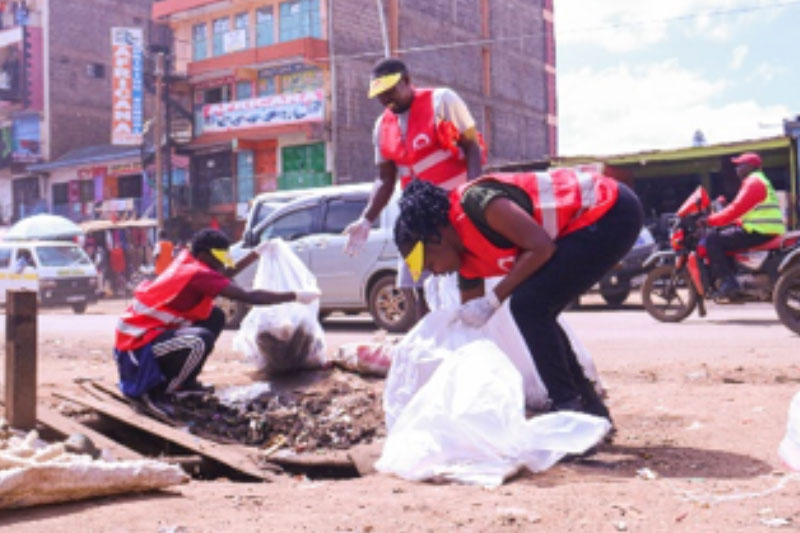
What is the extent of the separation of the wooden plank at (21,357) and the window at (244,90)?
2543cm

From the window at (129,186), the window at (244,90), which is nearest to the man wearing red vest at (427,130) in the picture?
the window at (244,90)

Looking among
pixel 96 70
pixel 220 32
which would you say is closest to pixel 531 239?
pixel 220 32

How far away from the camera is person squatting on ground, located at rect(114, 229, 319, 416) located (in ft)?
17.0

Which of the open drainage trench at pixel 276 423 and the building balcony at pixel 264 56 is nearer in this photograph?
the open drainage trench at pixel 276 423

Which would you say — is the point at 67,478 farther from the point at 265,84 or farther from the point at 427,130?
the point at 265,84

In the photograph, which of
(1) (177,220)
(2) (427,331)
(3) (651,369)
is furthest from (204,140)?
(2) (427,331)

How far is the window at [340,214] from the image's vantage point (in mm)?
10227

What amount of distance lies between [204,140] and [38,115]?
10.4 meters

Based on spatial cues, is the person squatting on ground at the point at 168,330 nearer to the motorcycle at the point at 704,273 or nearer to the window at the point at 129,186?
the motorcycle at the point at 704,273

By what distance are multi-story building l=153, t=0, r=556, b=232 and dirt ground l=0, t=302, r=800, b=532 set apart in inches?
859

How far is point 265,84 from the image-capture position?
2847 cm

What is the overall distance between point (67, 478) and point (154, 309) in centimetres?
237

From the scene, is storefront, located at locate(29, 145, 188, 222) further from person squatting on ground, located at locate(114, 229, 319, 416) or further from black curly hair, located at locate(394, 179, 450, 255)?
black curly hair, located at locate(394, 179, 450, 255)

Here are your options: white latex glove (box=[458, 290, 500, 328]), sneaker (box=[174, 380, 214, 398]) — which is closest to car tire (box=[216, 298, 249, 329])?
sneaker (box=[174, 380, 214, 398])
